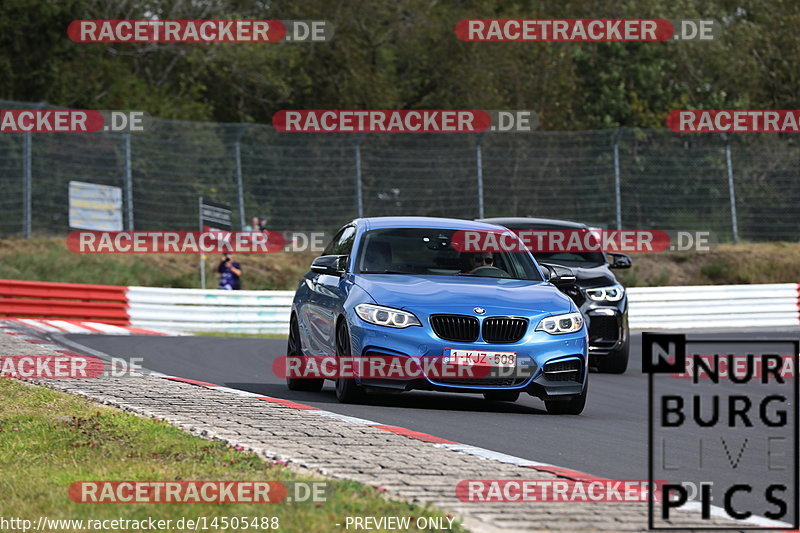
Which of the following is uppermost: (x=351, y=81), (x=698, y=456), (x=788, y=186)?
(x=351, y=81)

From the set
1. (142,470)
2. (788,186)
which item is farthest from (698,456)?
(788,186)

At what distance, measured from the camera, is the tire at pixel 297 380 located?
12414mm

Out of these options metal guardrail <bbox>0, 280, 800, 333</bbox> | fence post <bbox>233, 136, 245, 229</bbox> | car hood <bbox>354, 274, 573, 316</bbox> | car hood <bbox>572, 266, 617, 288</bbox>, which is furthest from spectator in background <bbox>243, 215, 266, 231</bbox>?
car hood <bbox>354, 274, 573, 316</bbox>

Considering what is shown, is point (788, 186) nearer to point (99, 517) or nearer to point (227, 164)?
point (227, 164)

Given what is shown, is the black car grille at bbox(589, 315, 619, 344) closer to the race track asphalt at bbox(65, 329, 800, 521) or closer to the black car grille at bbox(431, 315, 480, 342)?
the race track asphalt at bbox(65, 329, 800, 521)

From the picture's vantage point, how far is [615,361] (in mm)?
16547

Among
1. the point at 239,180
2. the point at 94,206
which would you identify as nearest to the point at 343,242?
the point at 94,206

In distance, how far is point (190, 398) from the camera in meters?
10.6

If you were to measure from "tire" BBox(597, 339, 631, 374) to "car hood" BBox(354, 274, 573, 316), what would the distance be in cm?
518

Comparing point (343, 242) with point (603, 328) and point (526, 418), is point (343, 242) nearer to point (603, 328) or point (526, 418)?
point (526, 418)

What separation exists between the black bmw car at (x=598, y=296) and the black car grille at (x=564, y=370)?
4809 mm

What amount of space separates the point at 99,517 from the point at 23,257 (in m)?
22.7

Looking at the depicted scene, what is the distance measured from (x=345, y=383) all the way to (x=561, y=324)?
174 cm

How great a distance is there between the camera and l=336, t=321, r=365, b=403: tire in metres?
11.0
